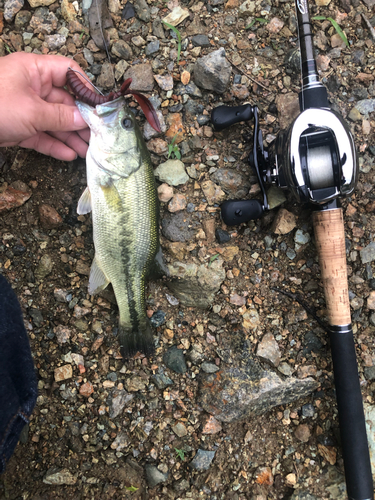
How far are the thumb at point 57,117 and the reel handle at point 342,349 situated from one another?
6.27ft

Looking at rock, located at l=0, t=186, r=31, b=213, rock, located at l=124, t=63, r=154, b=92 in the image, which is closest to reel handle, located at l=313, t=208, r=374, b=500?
rock, located at l=124, t=63, r=154, b=92

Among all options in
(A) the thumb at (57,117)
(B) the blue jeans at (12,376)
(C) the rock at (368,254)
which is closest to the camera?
(B) the blue jeans at (12,376)

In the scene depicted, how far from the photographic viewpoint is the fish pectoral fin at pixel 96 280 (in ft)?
9.77

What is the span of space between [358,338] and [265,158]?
5.64ft

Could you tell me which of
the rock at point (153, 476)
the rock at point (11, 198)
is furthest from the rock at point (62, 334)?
the rock at point (153, 476)

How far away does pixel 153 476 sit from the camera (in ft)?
9.83

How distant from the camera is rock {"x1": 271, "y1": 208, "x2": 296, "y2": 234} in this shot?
10.2 ft

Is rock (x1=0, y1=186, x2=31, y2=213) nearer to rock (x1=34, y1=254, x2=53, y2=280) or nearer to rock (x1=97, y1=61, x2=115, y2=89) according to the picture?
rock (x1=34, y1=254, x2=53, y2=280)

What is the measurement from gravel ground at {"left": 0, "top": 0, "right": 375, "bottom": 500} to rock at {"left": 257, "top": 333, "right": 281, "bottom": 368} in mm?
12

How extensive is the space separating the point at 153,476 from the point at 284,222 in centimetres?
232

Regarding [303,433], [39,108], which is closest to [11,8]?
[39,108]

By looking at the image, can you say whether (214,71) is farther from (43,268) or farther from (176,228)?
(43,268)

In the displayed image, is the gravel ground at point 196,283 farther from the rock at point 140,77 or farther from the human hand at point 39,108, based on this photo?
the human hand at point 39,108

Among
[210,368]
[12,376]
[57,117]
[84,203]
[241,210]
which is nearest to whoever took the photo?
[12,376]
